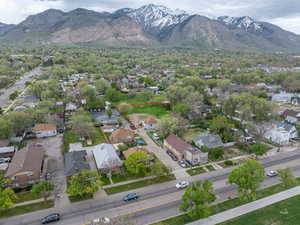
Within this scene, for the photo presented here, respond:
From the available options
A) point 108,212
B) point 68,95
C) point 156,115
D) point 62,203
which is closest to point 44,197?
point 62,203

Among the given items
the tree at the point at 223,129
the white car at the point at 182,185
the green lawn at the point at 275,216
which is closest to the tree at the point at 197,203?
the green lawn at the point at 275,216

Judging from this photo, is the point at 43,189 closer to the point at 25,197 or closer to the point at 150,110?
the point at 25,197

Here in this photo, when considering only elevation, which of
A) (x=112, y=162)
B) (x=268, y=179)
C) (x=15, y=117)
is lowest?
(x=268, y=179)

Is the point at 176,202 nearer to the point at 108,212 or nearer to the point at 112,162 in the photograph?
the point at 108,212

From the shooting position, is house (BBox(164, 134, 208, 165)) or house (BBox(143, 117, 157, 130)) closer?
house (BBox(164, 134, 208, 165))

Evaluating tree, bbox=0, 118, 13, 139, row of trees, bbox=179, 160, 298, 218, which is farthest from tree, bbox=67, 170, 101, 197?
tree, bbox=0, 118, 13, 139

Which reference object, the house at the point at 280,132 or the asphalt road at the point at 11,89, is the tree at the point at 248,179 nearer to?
the house at the point at 280,132

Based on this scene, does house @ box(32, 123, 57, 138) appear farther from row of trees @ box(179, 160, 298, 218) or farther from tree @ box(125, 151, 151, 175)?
row of trees @ box(179, 160, 298, 218)
